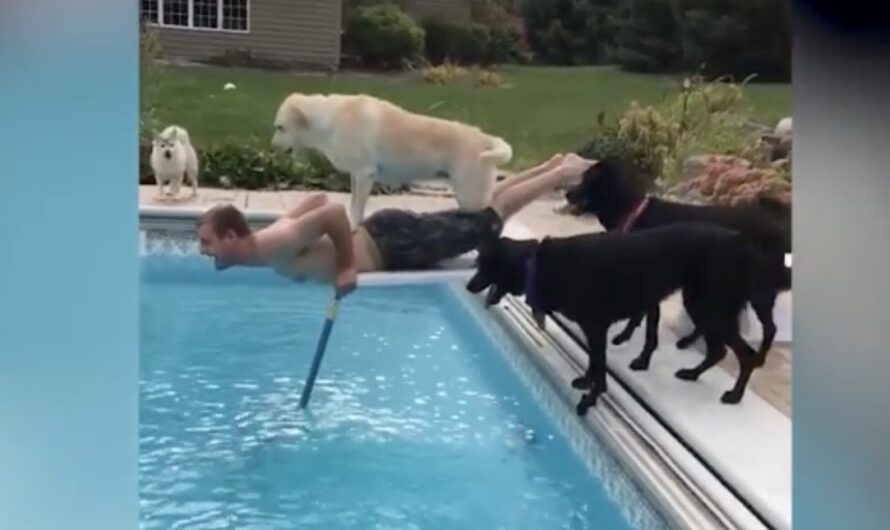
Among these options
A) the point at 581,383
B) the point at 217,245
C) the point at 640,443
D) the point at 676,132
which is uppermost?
the point at 676,132

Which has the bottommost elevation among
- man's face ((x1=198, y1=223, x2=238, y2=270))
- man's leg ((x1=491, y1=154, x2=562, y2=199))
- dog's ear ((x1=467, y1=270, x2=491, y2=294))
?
dog's ear ((x1=467, y1=270, x2=491, y2=294))

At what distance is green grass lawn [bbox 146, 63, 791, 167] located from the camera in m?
2.62

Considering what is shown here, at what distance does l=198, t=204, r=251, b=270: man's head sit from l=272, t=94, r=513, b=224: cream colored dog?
8.2 inches

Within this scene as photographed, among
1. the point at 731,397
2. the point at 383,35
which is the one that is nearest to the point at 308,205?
the point at 383,35

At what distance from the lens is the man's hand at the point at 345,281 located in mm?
2654

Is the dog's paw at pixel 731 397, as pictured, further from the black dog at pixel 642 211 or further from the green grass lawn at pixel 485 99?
the green grass lawn at pixel 485 99

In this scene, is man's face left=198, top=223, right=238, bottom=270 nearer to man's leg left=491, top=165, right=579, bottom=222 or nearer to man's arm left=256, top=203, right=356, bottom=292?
man's arm left=256, top=203, right=356, bottom=292

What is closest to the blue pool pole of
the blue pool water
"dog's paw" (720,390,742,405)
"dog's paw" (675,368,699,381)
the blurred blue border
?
the blue pool water

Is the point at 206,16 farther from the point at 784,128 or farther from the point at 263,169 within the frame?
the point at 784,128

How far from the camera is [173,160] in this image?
2576 mm

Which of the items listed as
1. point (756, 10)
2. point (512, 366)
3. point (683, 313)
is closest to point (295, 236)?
point (512, 366)

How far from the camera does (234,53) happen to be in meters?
2.62

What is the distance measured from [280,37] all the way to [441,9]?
1.23 feet

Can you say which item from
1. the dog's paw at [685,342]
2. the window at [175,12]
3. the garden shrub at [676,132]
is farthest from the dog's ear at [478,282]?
the window at [175,12]
